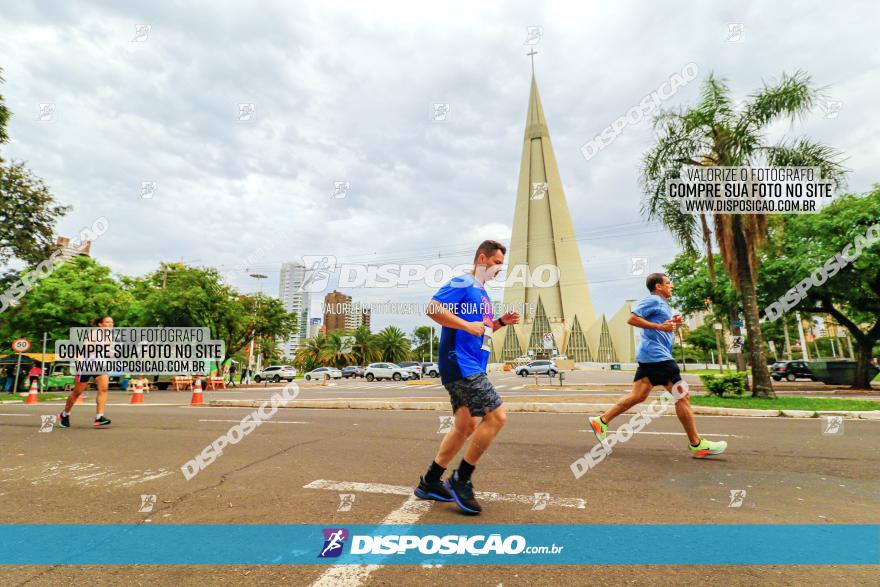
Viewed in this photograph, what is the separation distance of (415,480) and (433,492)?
0.63 m

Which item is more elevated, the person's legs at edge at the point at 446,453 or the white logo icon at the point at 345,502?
the person's legs at edge at the point at 446,453

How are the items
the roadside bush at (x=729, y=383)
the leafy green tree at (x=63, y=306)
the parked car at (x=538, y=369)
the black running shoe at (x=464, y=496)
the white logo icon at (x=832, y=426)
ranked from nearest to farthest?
the black running shoe at (x=464, y=496)
the white logo icon at (x=832, y=426)
the roadside bush at (x=729, y=383)
the leafy green tree at (x=63, y=306)
the parked car at (x=538, y=369)

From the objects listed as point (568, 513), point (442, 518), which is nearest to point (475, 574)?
point (442, 518)

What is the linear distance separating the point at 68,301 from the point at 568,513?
3617 cm

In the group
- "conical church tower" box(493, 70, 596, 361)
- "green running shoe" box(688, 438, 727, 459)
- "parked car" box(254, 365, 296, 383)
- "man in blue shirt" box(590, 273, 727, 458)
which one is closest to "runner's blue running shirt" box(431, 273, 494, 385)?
"man in blue shirt" box(590, 273, 727, 458)

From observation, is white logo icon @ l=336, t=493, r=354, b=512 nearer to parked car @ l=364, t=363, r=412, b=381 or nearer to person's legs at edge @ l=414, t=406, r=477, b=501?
person's legs at edge @ l=414, t=406, r=477, b=501

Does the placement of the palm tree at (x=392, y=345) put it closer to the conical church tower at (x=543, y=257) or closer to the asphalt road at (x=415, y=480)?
the conical church tower at (x=543, y=257)

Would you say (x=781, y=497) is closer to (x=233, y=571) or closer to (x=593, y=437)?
(x=593, y=437)

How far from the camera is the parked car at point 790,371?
89.9 ft

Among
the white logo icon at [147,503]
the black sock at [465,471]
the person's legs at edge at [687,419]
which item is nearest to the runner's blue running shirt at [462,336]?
the black sock at [465,471]

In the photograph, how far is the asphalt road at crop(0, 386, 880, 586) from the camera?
2127 mm

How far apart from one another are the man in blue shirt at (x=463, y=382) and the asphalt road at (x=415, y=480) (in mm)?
219

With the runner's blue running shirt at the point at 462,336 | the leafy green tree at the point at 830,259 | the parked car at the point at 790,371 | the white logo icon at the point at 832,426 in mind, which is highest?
the leafy green tree at the point at 830,259

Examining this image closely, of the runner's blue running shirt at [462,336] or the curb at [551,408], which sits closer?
the runner's blue running shirt at [462,336]
